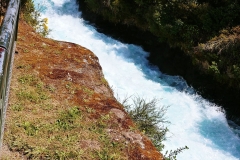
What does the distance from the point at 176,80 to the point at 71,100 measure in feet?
34.5

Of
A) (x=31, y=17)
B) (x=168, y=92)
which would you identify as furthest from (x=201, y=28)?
(x=31, y=17)

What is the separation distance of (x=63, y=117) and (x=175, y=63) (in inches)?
485

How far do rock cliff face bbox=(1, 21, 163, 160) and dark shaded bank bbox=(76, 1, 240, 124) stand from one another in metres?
8.91

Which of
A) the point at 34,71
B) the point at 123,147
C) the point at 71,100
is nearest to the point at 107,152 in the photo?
the point at 123,147

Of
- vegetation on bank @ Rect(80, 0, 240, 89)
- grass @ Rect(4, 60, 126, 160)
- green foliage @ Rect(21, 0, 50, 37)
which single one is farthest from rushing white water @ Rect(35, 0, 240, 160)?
grass @ Rect(4, 60, 126, 160)

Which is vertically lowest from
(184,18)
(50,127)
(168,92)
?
(168,92)

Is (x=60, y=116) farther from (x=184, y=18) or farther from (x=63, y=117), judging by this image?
(x=184, y=18)

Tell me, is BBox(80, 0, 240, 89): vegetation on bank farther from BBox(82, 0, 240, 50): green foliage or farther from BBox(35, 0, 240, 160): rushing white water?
BBox(35, 0, 240, 160): rushing white water

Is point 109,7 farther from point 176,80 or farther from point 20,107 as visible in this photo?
point 20,107

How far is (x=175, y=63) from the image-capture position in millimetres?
16328

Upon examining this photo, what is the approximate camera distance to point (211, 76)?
14680 mm

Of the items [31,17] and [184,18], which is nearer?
[31,17]

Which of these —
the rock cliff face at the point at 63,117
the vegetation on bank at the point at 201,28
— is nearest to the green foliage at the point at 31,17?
the rock cliff face at the point at 63,117

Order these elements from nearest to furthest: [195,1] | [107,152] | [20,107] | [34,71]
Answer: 1. [107,152]
2. [20,107]
3. [34,71]
4. [195,1]
